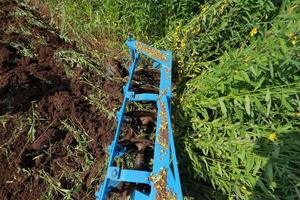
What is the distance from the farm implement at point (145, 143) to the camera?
2148 millimetres

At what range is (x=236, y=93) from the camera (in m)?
2.25

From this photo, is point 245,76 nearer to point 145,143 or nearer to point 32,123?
point 145,143

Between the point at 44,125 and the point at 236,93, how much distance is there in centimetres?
159

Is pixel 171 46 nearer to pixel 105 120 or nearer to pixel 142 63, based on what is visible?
pixel 142 63

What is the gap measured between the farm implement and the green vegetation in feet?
0.71

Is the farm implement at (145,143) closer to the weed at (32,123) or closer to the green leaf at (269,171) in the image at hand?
the green leaf at (269,171)

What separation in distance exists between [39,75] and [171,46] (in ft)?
4.06

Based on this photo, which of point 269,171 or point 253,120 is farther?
point 253,120

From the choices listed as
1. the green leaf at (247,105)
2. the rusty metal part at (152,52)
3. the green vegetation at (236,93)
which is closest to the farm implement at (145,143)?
the rusty metal part at (152,52)

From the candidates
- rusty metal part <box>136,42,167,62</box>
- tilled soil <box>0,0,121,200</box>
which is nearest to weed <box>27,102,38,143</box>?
tilled soil <box>0,0,121,200</box>

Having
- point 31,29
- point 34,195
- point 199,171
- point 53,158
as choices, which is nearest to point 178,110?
point 199,171

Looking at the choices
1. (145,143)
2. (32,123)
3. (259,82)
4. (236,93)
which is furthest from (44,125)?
(259,82)

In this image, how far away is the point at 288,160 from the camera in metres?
2.10

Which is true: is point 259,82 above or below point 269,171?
above
